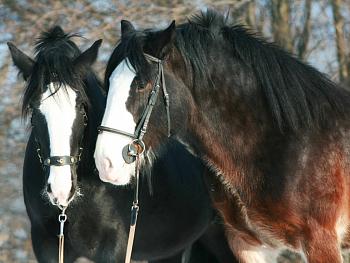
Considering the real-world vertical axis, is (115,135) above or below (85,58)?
below

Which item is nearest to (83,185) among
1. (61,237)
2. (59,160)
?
(61,237)

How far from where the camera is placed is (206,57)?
392cm

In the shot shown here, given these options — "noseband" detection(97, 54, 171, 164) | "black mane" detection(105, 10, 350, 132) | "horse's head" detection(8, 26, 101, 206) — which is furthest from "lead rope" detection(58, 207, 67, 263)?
"black mane" detection(105, 10, 350, 132)

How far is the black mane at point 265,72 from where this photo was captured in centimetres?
389

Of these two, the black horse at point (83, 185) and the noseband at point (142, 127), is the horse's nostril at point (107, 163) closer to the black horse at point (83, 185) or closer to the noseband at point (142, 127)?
the noseband at point (142, 127)

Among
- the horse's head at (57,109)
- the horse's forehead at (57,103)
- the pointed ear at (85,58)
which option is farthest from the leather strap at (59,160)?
the pointed ear at (85,58)

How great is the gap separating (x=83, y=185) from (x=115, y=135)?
2.43ft

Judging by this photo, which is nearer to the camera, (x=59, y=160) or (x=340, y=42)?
(x=59, y=160)

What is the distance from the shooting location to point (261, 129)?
4043 mm

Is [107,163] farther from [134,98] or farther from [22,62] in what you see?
[22,62]

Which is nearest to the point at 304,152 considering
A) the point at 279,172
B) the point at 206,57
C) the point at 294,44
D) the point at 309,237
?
Result: the point at 279,172

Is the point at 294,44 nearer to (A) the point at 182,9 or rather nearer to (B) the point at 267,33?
(B) the point at 267,33

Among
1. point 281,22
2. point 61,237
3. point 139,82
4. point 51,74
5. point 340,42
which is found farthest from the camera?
point 340,42

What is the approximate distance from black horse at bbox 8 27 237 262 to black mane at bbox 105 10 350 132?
1.89 ft
